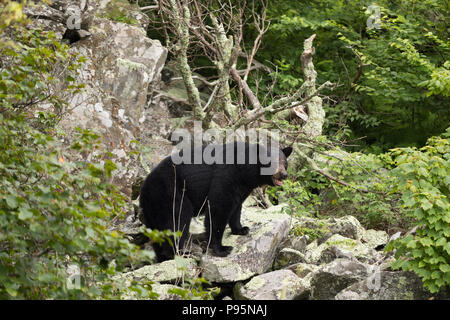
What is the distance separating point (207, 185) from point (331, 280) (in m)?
1.81

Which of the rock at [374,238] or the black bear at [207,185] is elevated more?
the black bear at [207,185]

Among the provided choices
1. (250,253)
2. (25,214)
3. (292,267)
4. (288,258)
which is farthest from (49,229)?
(288,258)

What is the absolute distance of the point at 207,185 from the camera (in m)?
6.27

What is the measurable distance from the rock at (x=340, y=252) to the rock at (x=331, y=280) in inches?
22.9

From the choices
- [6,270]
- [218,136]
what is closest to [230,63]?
[218,136]

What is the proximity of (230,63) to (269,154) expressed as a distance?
195cm

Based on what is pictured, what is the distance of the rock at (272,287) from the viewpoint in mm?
5422

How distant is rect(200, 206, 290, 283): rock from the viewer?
5855 mm

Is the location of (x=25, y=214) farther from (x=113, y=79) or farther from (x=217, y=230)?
(x=113, y=79)

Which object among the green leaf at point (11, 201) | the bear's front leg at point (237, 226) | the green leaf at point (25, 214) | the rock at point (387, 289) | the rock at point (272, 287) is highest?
the green leaf at point (11, 201)

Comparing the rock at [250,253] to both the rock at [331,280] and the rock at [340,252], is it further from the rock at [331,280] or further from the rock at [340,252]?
the rock at [331,280]

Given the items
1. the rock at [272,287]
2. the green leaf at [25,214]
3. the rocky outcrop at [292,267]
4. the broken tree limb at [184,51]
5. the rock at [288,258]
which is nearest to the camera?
the green leaf at [25,214]

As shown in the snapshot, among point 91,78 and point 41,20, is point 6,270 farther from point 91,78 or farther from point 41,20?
point 41,20

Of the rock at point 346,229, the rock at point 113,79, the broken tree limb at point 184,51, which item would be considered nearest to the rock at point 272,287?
the rock at point 346,229
